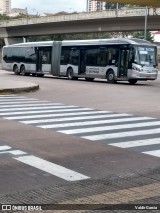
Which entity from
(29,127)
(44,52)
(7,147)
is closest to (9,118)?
(29,127)

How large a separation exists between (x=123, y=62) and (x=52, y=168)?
83.3 feet

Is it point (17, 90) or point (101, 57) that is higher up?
point (101, 57)

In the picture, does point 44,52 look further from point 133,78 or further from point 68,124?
point 68,124

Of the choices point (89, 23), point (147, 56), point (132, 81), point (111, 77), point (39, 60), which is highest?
point (89, 23)

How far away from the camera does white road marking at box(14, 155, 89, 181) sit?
682 cm

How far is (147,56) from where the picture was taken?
32.5 meters

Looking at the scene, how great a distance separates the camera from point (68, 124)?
40.4 feet

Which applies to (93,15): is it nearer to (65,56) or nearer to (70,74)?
(65,56)

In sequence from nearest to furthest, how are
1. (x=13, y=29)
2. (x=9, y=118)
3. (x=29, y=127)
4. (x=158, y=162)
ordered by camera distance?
1. (x=158, y=162)
2. (x=29, y=127)
3. (x=9, y=118)
4. (x=13, y=29)

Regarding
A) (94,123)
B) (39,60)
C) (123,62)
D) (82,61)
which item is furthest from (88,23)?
(94,123)

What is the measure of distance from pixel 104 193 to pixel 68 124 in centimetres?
639

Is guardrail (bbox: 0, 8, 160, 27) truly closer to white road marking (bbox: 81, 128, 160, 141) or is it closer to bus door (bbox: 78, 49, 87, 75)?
bus door (bbox: 78, 49, 87, 75)

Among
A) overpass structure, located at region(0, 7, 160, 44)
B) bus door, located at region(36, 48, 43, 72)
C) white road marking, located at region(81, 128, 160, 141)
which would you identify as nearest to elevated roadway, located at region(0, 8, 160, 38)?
overpass structure, located at region(0, 7, 160, 44)

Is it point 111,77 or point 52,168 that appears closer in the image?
point 52,168
